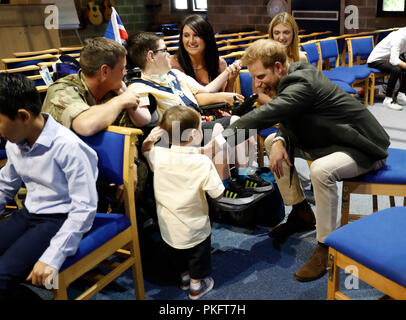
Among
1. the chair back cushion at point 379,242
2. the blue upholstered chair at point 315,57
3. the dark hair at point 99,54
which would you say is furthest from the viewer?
the blue upholstered chair at point 315,57

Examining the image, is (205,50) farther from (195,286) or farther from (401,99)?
(401,99)

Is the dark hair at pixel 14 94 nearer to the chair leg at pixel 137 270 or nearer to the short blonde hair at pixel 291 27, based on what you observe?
the chair leg at pixel 137 270

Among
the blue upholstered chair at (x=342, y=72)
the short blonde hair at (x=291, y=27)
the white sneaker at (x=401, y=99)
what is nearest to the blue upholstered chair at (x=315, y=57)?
the blue upholstered chair at (x=342, y=72)

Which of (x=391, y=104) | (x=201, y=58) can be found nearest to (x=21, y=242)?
(x=201, y=58)

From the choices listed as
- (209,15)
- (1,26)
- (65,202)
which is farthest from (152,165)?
(209,15)

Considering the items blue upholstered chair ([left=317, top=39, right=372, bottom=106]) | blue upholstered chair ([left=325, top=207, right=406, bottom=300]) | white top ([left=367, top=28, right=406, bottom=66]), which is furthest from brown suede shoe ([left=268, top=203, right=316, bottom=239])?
white top ([left=367, top=28, right=406, bottom=66])

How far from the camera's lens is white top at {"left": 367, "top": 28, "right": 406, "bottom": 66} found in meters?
5.06

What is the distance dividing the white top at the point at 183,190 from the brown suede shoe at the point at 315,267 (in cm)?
52

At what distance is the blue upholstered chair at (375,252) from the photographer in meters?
1.32

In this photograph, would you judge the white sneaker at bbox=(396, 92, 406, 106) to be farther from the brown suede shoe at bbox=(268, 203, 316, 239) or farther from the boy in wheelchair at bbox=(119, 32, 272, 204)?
the boy in wheelchair at bbox=(119, 32, 272, 204)

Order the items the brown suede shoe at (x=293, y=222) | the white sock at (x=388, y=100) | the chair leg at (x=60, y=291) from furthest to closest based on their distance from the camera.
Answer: the white sock at (x=388, y=100) → the brown suede shoe at (x=293, y=222) → the chair leg at (x=60, y=291)

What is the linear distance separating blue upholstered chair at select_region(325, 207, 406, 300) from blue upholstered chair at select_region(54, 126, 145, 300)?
81 cm

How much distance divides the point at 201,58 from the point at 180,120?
1295 millimetres

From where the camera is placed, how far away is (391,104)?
5.14 m
